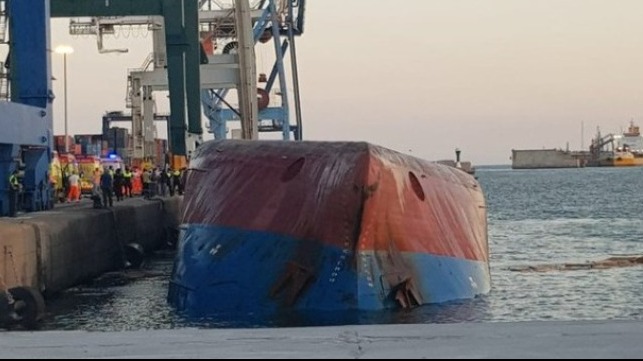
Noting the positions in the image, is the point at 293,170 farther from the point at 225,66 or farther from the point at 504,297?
the point at 225,66

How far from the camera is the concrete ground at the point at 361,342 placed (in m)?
3.71

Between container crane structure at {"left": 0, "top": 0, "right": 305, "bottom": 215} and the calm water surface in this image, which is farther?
container crane structure at {"left": 0, "top": 0, "right": 305, "bottom": 215}

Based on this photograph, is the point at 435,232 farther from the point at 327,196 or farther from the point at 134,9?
the point at 134,9

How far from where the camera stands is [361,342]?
3943mm

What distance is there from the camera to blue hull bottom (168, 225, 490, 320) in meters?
13.9

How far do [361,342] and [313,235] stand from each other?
10.3m

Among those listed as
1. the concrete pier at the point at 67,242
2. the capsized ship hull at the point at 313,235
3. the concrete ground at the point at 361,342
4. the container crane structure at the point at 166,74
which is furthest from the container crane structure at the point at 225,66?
the concrete ground at the point at 361,342

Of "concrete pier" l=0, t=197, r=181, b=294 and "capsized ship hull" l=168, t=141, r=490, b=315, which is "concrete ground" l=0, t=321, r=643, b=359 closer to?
"capsized ship hull" l=168, t=141, r=490, b=315

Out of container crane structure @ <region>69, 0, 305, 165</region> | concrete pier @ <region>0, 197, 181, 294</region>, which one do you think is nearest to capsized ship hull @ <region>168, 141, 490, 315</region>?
concrete pier @ <region>0, 197, 181, 294</region>

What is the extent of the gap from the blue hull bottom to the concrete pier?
2.82 meters

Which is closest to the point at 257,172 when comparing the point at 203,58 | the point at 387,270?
the point at 387,270

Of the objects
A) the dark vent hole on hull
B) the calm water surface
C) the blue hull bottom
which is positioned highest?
the dark vent hole on hull

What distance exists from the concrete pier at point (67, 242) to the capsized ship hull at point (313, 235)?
269cm

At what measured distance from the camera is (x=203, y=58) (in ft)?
149
